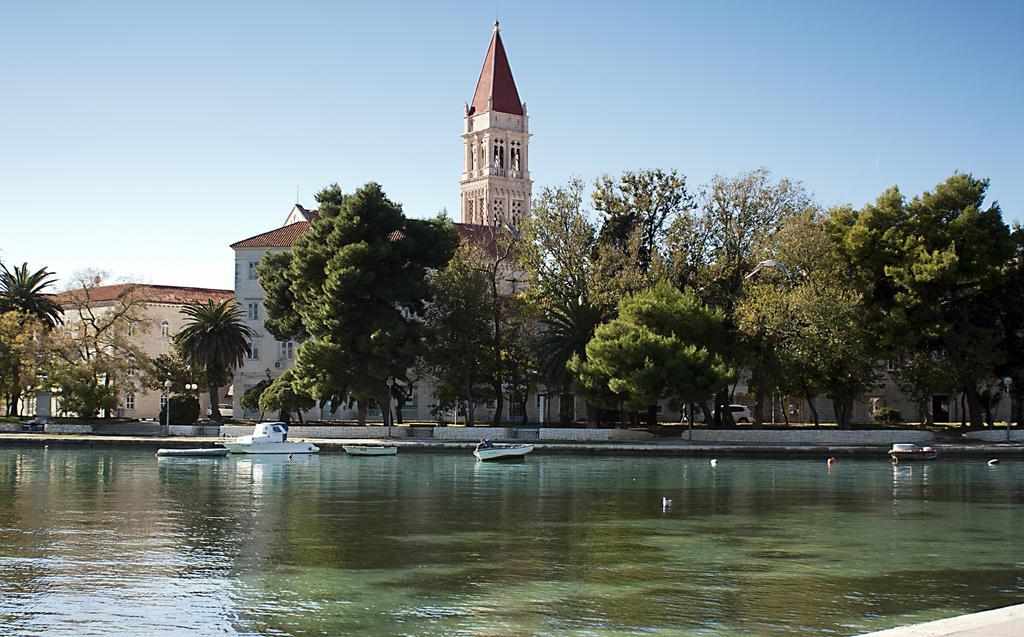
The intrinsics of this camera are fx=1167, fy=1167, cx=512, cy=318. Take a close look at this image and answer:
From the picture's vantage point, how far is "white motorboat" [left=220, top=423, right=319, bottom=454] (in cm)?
5991

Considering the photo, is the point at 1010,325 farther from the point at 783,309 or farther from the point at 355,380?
the point at 355,380

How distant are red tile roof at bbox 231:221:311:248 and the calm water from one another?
137 feet

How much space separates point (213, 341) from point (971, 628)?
6818 cm

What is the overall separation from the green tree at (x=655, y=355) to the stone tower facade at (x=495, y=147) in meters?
72.5

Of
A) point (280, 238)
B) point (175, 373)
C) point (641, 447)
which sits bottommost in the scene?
point (641, 447)

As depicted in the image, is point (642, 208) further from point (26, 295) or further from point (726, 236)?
point (26, 295)

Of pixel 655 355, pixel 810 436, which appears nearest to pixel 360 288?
pixel 655 355

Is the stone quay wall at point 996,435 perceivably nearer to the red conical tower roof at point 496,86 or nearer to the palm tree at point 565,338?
the palm tree at point 565,338

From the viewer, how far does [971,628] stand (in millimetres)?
12734

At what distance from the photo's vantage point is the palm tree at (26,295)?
79.8 metres

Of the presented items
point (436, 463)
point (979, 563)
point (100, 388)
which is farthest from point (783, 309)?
point (100, 388)

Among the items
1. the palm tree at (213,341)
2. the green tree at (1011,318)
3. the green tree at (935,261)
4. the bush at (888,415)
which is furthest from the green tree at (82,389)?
the green tree at (1011,318)

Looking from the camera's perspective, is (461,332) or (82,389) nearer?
(461,332)

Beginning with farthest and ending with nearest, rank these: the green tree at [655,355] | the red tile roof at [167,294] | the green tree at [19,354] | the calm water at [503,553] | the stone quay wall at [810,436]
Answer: the red tile roof at [167,294] → the green tree at [19,354] → the stone quay wall at [810,436] → the green tree at [655,355] → the calm water at [503,553]
